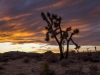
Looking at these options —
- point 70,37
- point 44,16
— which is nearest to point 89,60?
point 70,37

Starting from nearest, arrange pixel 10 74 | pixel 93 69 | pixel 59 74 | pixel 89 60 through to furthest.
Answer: pixel 93 69, pixel 59 74, pixel 10 74, pixel 89 60

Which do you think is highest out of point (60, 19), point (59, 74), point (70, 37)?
point (60, 19)

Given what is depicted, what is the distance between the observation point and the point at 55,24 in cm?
2711

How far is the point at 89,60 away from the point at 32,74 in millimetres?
12548

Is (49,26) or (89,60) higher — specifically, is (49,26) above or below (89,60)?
above

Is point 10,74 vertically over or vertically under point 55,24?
under

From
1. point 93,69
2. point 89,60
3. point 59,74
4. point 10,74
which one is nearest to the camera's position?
point 93,69

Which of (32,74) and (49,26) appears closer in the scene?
(32,74)

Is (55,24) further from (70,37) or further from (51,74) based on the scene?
(51,74)

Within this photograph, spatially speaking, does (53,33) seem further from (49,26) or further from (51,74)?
(51,74)

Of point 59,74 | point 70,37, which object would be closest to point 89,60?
point 70,37

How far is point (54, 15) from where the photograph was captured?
27078mm

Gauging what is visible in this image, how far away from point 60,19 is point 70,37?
2765mm

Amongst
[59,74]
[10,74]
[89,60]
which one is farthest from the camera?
[89,60]
